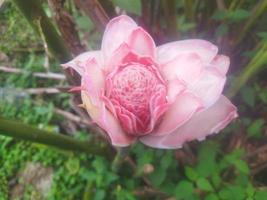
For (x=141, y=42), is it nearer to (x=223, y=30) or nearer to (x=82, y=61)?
(x=82, y=61)

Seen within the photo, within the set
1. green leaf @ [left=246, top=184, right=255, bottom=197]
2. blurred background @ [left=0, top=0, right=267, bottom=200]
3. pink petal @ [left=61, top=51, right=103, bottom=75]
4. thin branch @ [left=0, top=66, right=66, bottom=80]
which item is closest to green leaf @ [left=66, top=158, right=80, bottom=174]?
blurred background @ [left=0, top=0, right=267, bottom=200]

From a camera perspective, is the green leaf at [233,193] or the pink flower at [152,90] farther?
the green leaf at [233,193]

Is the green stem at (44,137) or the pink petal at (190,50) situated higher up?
the pink petal at (190,50)

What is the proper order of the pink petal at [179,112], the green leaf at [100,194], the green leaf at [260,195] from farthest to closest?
the green leaf at [100,194] → the green leaf at [260,195] → the pink petal at [179,112]

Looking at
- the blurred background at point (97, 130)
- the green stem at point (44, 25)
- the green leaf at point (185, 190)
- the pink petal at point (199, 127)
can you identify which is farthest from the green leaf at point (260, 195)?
the green stem at point (44, 25)

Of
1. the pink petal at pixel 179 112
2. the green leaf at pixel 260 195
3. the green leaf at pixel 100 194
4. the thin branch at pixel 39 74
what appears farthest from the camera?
the thin branch at pixel 39 74

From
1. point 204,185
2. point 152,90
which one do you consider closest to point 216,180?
point 204,185

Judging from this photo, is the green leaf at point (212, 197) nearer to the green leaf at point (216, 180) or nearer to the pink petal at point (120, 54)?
the green leaf at point (216, 180)

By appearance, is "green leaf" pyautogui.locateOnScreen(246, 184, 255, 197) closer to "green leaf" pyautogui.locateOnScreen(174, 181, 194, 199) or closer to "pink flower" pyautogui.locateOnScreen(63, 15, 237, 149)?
"green leaf" pyautogui.locateOnScreen(174, 181, 194, 199)
